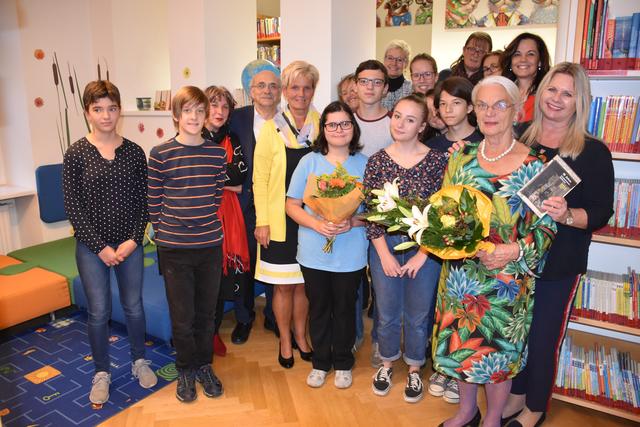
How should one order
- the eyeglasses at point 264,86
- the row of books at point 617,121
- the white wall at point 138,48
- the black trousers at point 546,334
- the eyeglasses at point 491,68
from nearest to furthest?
1. the black trousers at point 546,334
2. the row of books at point 617,121
3. the eyeglasses at point 264,86
4. the eyeglasses at point 491,68
5. the white wall at point 138,48

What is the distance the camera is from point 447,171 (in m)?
2.16

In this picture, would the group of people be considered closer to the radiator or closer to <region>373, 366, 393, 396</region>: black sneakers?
<region>373, 366, 393, 396</region>: black sneakers

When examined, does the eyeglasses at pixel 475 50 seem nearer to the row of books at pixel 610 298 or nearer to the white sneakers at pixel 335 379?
the row of books at pixel 610 298

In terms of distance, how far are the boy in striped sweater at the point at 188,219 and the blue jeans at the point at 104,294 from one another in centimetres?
19

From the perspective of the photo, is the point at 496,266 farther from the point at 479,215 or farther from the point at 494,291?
the point at 479,215

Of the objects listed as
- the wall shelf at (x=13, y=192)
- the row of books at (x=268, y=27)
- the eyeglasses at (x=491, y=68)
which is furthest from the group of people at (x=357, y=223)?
the row of books at (x=268, y=27)

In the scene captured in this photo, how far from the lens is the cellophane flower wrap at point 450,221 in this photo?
5.67 ft

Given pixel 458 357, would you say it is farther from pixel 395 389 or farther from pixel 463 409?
pixel 395 389

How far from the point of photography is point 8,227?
452cm

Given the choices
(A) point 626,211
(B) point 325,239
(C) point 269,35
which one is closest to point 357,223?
(B) point 325,239

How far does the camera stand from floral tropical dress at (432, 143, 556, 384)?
193cm

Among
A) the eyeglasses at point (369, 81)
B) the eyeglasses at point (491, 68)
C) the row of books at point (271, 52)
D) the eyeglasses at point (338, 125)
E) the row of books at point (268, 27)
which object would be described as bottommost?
the eyeglasses at point (338, 125)

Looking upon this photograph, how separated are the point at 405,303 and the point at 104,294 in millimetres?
1590

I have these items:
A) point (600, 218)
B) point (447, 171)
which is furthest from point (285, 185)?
point (600, 218)
